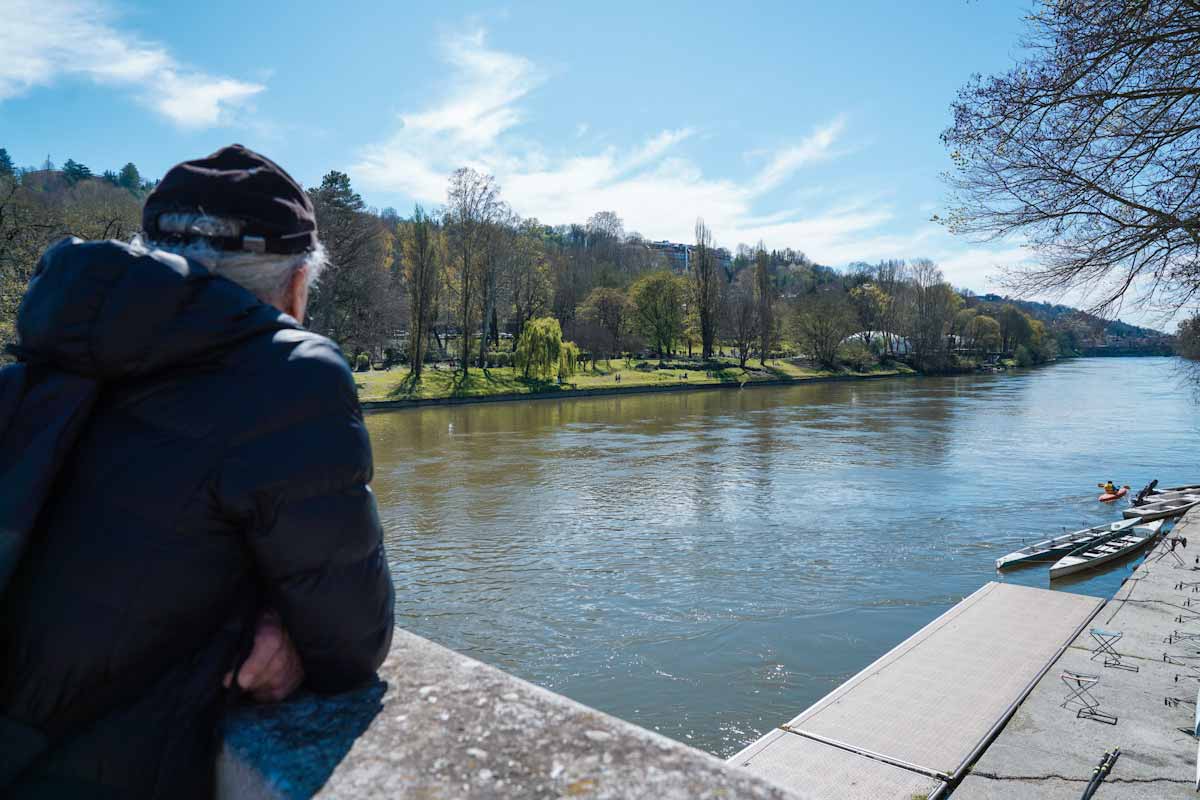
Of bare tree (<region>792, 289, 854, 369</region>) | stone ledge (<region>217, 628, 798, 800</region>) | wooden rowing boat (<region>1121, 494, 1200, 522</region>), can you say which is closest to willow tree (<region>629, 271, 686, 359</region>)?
bare tree (<region>792, 289, 854, 369</region>)

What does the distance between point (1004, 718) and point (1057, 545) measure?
25.8 ft

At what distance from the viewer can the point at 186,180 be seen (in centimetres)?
158

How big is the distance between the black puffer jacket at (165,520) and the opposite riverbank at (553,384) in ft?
88.0

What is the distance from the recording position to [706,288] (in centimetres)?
6450

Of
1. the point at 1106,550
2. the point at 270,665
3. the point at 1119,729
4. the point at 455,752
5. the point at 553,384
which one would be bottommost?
the point at 1106,550

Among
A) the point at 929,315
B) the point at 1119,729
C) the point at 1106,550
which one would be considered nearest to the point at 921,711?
the point at 1119,729

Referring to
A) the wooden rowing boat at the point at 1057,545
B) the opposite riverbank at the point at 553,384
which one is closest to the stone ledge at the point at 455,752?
the wooden rowing boat at the point at 1057,545

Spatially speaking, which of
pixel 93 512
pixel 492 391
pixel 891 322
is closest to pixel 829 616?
pixel 93 512

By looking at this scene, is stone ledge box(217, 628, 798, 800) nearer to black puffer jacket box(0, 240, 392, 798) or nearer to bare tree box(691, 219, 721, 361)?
black puffer jacket box(0, 240, 392, 798)

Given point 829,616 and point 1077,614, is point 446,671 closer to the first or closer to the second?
point 829,616

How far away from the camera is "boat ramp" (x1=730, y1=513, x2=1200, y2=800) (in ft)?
19.7

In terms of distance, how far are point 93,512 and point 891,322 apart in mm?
82473

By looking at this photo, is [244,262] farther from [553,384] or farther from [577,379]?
[577,379]

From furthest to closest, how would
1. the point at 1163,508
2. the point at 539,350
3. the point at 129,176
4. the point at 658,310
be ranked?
the point at 129,176 → the point at 658,310 → the point at 539,350 → the point at 1163,508
